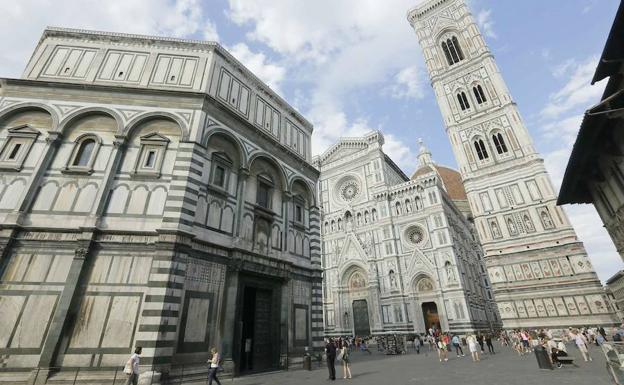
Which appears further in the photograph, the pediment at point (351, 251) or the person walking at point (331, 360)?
the pediment at point (351, 251)

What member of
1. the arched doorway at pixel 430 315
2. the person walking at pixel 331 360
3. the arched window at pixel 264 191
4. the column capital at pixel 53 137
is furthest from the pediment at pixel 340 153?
the column capital at pixel 53 137

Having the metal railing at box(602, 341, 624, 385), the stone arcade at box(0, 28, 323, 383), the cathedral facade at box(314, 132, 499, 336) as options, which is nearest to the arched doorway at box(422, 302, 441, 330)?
the cathedral facade at box(314, 132, 499, 336)

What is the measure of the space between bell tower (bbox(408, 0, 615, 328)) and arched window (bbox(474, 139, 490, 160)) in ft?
0.34

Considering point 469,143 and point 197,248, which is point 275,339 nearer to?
point 197,248

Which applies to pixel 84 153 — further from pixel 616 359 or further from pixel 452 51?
pixel 452 51

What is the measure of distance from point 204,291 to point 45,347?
4406 millimetres

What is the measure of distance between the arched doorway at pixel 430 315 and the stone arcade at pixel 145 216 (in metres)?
23.4

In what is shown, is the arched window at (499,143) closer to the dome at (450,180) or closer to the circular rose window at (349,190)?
the circular rose window at (349,190)

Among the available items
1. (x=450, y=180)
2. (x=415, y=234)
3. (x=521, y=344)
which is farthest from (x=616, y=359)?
(x=450, y=180)

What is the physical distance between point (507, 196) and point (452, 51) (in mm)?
23728

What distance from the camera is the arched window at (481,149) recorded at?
33.2 meters

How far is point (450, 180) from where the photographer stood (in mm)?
71625

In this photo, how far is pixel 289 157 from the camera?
16609 millimetres

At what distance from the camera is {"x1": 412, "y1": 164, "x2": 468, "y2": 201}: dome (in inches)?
2645
